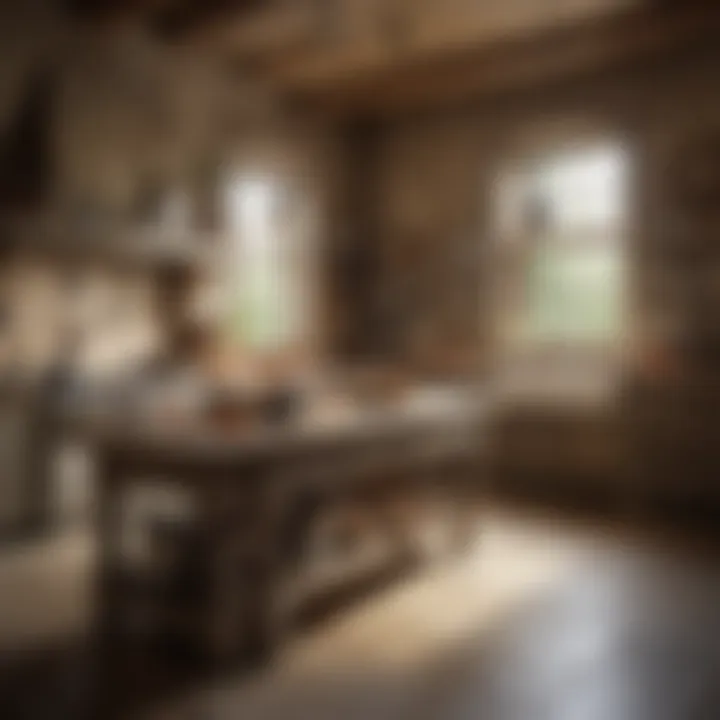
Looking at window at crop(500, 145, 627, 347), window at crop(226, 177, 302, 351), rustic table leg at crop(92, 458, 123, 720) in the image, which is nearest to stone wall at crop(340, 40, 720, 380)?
window at crop(500, 145, 627, 347)

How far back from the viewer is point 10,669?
89.6 inches

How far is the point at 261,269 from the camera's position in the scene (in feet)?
16.7

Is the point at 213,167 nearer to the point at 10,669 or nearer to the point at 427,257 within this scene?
the point at 427,257

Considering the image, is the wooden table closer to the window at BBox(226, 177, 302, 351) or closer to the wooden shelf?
the wooden shelf

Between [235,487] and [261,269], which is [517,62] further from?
[235,487]

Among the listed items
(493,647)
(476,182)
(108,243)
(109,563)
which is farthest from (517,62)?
(109,563)

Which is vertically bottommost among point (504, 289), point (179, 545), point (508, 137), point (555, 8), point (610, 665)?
point (610, 665)

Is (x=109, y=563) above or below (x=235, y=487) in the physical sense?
below

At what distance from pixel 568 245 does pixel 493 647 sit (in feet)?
10.3

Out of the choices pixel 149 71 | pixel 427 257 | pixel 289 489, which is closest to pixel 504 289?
pixel 427 257

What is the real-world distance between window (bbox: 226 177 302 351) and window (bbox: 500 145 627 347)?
1.48 meters

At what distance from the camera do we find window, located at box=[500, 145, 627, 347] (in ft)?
15.9

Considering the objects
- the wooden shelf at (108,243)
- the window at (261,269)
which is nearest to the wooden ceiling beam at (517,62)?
the window at (261,269)

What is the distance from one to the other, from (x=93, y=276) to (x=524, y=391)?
279 cm
